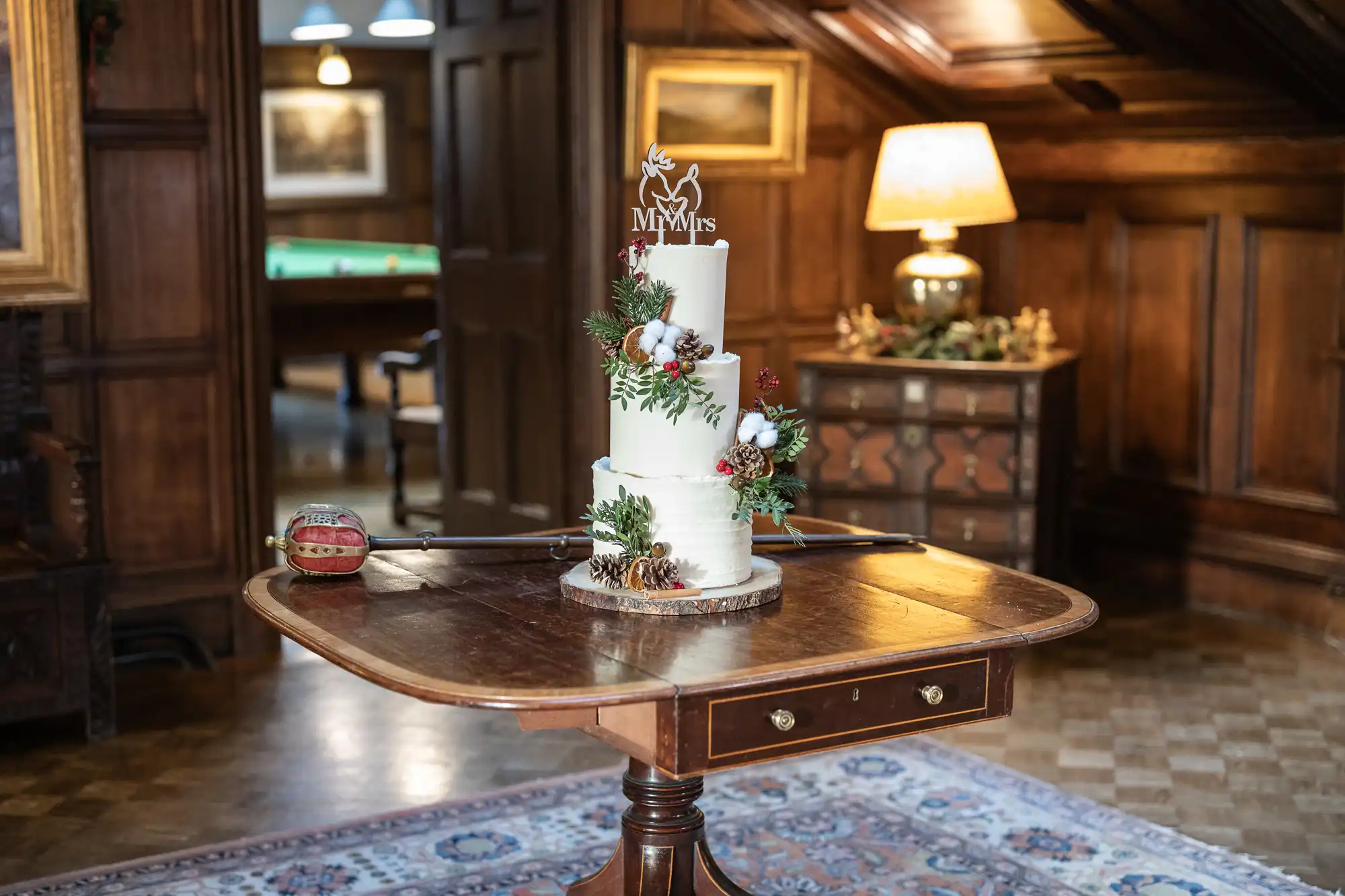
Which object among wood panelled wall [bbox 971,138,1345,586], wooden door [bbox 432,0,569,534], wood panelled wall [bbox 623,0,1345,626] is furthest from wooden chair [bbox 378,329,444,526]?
wood panelled wall [bbox 971,138,1345,586]

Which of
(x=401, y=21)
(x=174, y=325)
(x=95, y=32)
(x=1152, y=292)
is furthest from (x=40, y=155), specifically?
(x=401, y=21)

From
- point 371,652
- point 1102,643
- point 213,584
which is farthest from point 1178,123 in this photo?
point 371,652

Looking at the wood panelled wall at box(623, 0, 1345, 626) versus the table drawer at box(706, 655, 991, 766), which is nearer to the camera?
the table drawer at box(706, 655, 991, 766)

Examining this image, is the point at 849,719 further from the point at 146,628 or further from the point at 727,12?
the point at 727,12

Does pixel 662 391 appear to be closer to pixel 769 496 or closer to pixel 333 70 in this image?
pixel 769 496

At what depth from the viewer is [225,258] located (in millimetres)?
5652

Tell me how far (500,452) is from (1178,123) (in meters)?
2.91

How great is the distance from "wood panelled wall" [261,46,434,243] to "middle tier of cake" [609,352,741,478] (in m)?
10.5

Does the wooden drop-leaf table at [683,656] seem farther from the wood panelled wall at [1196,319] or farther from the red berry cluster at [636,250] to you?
the wood panelled wall at [1196,319]

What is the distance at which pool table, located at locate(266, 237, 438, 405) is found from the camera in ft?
31.0

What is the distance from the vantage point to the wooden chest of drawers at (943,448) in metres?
5.82

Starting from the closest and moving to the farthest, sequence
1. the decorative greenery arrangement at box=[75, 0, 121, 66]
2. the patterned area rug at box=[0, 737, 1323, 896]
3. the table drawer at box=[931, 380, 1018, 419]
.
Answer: the patterned area rug at box=[0, 737, 1323, 896] → the decorative greenery arrangement at box=[75, 0, 121, 66] → the table drawer at box=[931, 380, 1018, 419]

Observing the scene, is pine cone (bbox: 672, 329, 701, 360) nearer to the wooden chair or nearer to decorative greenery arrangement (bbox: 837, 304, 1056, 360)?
decorative greenery arrangement (bbox: 837, 304, 1056, 360)

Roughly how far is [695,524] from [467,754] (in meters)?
1.93
